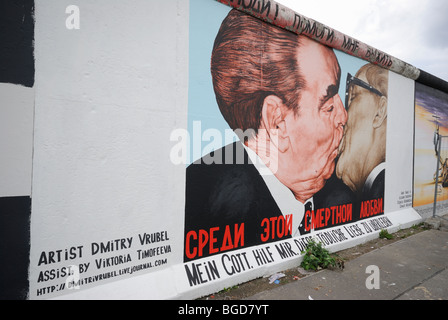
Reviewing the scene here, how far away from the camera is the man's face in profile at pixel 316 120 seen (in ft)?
14.8

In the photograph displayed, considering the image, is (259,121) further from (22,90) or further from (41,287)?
(41,287)

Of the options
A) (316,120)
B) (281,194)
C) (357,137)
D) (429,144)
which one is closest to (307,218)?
(281,194)

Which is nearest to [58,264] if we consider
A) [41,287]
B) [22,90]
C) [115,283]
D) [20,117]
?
[41,287]

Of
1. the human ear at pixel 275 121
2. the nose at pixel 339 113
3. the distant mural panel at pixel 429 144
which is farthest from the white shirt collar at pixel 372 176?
the human ear at pixel 275 121

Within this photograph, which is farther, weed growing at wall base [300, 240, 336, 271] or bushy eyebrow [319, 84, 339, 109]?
bushy eyebrow [319, 84, 339, 109]

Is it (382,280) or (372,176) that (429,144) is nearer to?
(372,176)

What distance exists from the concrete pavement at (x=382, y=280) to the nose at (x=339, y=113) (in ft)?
8.00

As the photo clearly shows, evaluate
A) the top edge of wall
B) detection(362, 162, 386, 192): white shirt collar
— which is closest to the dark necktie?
detection(362, 162, 386, 192): white shirt collar

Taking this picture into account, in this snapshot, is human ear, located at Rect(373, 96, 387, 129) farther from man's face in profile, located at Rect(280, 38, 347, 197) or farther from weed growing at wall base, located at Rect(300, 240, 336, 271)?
weed growing at wall base, located at Rect(300, 240, 336, 271)

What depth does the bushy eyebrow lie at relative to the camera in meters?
4.90

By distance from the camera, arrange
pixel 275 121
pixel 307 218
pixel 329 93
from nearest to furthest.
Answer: pixel 275 121
pixel 307 218
pixel 329 93

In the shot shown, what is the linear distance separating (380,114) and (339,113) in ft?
5.39

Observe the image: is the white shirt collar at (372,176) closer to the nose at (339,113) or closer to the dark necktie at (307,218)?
the nose at (339,113)

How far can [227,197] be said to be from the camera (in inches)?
145
